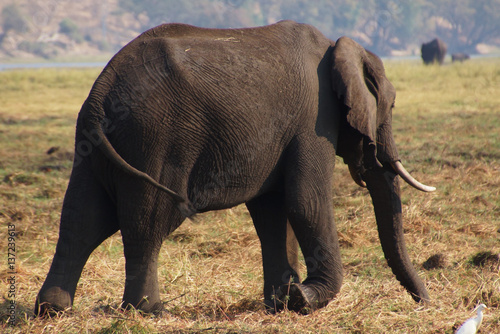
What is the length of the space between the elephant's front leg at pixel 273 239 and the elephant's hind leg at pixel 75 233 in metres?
1.05

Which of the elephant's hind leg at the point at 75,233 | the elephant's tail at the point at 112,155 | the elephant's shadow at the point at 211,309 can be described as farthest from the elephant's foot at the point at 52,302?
the elephant's tail at the point at 112,155

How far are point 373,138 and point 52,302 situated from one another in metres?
2.07

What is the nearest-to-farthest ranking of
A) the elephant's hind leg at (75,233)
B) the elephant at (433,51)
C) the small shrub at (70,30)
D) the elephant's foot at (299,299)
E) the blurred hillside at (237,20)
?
the elephant's hind leg at (75,233) < the elephant's foot at (299,299) < the elephant at (433,51) < the blurred hillside at (237,20) < the small shrub at (70,30)

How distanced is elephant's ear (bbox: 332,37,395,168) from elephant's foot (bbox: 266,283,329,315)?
92 centimetres

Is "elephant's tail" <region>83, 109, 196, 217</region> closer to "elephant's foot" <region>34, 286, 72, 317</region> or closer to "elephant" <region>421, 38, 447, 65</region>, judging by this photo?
"elephant's foot" <region>34, 286, 72, 317</region>

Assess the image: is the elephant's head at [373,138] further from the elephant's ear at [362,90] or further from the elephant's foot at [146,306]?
the elephant's foot at [146,306]

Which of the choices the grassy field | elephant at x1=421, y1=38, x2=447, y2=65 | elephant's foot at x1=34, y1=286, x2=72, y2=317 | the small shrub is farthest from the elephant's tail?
the small shrub

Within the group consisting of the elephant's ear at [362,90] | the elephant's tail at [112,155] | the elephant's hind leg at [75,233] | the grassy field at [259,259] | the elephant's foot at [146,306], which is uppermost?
the elephant's ear at [362,90]

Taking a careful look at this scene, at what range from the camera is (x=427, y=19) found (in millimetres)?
97625

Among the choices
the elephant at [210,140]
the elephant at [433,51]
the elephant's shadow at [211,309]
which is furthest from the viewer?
the elephant at [433,51]

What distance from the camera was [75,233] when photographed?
354cm

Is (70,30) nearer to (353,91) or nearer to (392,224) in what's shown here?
(392,224)

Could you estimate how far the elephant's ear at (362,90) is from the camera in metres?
3.74

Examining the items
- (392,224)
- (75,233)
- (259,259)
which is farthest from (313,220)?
(259,259)
